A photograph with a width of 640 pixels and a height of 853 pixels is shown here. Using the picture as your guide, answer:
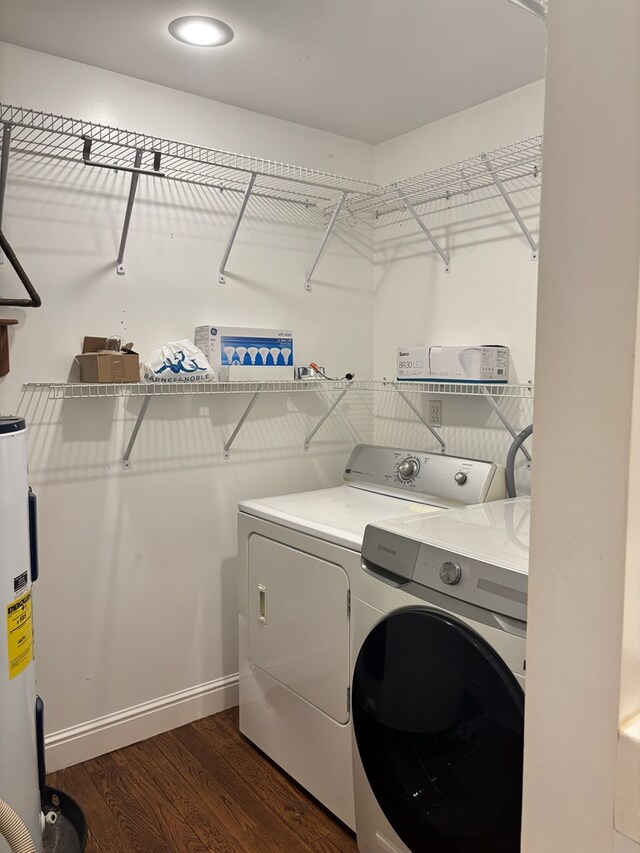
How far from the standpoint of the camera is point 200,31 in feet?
6.41

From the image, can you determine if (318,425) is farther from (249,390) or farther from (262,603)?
(262,603)

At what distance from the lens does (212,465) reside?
2.57 meters

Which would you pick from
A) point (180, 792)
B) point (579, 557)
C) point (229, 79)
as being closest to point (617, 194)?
point (579, 557)

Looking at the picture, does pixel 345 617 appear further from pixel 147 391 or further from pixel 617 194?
pixel 617 194

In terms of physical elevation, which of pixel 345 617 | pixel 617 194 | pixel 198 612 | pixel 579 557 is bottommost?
pixel 198 612

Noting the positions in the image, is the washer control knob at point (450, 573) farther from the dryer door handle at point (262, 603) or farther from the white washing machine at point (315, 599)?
the dryer door handle at point (262, 603)

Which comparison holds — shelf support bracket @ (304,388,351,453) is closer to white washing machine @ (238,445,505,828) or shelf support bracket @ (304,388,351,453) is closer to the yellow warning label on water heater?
white washing machine @ (238,445,505,828)

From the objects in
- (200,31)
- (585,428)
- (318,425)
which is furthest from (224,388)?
(585,428)

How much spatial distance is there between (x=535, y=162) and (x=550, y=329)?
1789 mm

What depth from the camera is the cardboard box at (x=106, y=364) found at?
6.84 ft

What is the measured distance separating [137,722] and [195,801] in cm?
44

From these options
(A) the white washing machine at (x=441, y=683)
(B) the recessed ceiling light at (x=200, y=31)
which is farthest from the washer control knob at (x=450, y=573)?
(B) the recessed ceiling light at (x=200, y=31)

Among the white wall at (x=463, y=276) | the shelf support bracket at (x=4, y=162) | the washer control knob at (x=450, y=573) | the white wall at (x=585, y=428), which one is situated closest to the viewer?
the white wall at (x=585, y=428)

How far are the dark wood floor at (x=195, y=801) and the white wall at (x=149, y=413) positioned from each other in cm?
12
